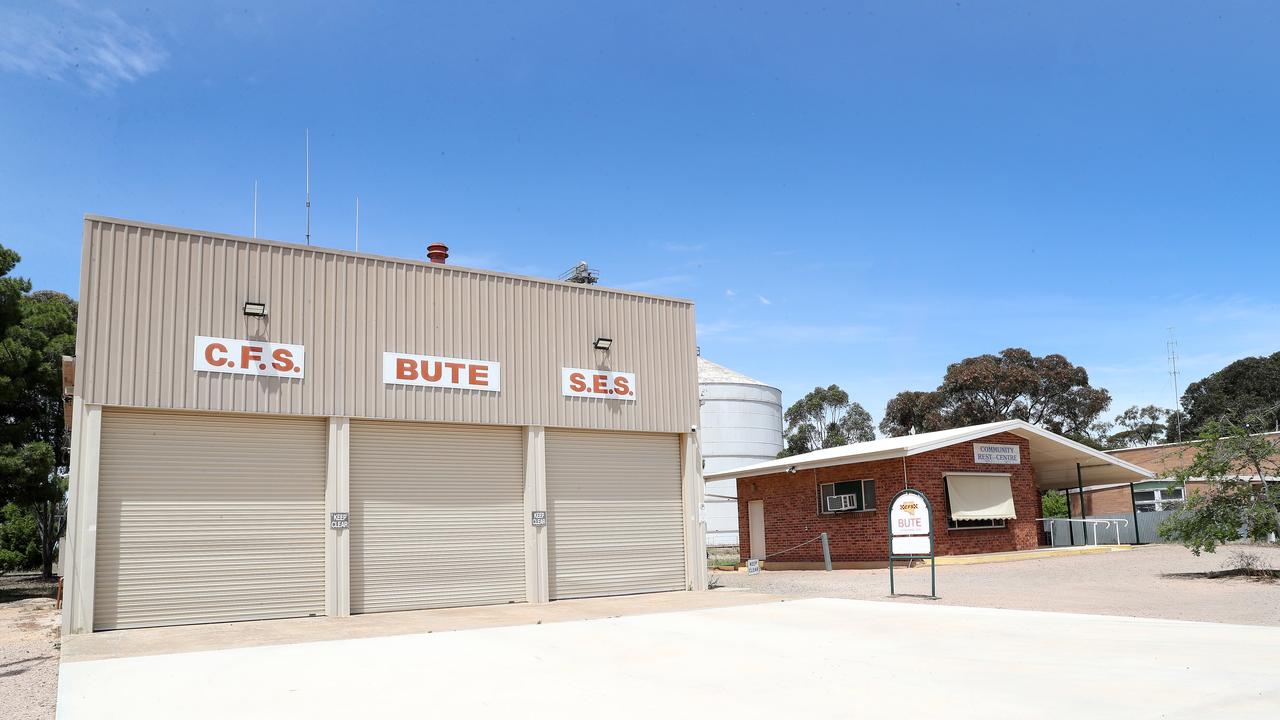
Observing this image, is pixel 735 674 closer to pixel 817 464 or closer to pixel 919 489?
pixel 919 489

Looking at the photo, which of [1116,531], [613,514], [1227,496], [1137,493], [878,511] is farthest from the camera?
[1137,493]

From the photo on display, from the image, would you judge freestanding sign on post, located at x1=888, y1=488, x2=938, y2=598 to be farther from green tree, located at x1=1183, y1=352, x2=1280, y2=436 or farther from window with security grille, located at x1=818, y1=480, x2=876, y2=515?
green tree, located at x1=1183, y1=352, x2=1280, y2=436

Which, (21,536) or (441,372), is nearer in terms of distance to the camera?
(441,372)

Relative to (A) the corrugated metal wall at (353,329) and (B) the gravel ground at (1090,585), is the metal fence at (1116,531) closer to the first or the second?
(B) the gravel ground at (1090,585)

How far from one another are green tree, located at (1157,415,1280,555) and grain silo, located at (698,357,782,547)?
23.0 meters

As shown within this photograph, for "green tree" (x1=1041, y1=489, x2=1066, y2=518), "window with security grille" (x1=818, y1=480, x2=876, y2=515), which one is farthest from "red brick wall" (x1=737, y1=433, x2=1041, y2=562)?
"green tree" (x1=1041, y1=489, x2=1066, y2=518)

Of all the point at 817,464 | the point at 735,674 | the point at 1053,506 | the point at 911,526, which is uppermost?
the point at 817,464

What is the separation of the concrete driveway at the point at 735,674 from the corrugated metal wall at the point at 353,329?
4.66m

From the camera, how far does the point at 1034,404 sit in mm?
57438

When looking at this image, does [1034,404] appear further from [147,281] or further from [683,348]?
[147,281]

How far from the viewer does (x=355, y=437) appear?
1500 centimetres

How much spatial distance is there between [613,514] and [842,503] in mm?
9363

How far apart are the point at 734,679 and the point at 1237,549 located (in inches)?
864

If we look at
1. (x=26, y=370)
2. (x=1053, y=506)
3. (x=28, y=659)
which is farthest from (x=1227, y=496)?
(x=26, y=370)
